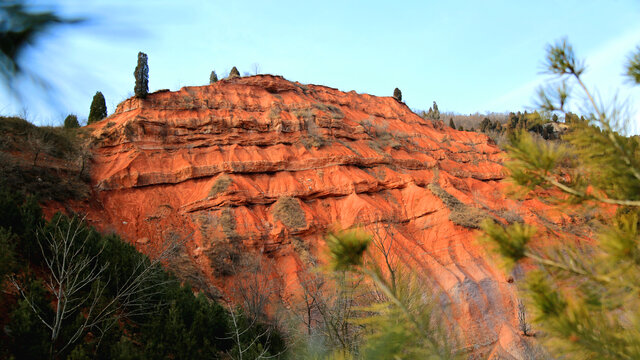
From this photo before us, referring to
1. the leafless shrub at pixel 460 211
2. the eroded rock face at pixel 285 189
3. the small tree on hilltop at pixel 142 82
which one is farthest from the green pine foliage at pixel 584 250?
the small tree on hilltop at pixel 142 82

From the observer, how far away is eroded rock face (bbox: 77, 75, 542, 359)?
21.5 m

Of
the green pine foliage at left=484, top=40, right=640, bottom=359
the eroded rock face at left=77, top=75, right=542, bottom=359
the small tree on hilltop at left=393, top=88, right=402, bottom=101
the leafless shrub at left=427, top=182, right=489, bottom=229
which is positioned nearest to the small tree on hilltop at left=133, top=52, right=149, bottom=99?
the eroded rock face at left=77, top=75, right=542, bottom=359

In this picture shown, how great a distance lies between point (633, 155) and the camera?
9.55 ft

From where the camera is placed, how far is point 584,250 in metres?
3.34

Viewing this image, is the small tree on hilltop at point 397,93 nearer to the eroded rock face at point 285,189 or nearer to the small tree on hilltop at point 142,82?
the eroded rock face at point 285,189

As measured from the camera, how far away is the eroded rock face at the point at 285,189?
845 inches

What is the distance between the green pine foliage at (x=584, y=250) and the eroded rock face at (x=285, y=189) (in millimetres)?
16489

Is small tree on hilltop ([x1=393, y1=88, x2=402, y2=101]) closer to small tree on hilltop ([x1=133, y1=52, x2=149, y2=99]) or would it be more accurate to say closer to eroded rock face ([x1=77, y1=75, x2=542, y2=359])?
eroded rock face ([x1=77, y1=75, x2=542, y2=359])

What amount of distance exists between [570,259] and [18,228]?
14.4 m

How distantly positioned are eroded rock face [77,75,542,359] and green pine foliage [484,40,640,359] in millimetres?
16489

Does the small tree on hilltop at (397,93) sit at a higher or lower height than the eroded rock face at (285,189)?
higher

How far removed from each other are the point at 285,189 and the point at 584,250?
22824mm

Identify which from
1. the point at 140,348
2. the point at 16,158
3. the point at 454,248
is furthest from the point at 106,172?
the point at 454,248

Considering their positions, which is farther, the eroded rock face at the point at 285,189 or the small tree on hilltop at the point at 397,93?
the small tree on hilltop at the point at 397,93
